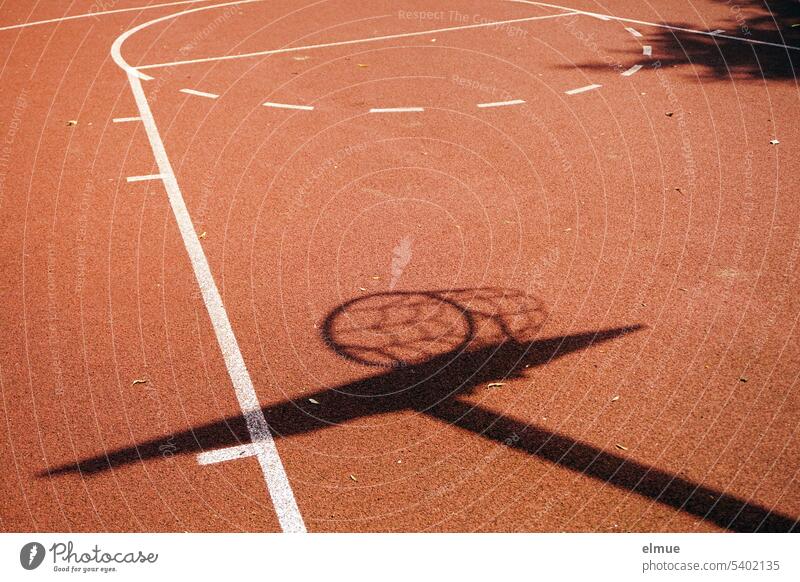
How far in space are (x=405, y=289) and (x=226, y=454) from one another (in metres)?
2.28

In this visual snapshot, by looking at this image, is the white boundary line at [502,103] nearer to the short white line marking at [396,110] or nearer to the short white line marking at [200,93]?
the short white line marking at [396,110]

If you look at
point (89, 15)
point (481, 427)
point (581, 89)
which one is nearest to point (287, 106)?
point (581, 89)

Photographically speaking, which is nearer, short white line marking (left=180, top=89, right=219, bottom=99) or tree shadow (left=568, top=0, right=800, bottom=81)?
short white line marking (left=180, top=89, right=219, bottom=99)

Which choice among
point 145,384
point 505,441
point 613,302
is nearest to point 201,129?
point 145,384

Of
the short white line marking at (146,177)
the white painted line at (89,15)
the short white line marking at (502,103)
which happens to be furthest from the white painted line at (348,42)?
the short white line marking at (146,177)

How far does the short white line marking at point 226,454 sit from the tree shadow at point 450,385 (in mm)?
60

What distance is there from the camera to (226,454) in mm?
5090

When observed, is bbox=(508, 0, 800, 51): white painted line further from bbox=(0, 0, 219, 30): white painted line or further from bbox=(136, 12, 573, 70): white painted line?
A: bbox=(0, 0, 219, 30): white painted line

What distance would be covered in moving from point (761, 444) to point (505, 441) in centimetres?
160

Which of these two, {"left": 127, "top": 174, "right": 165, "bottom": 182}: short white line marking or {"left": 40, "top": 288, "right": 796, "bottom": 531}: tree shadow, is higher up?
{"left": 127, "top": 174, "right": 165, "bottom": 182}: short white line marking

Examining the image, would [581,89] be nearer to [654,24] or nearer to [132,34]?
[654,24]

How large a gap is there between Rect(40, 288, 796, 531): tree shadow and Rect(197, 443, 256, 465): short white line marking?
0.06 meters

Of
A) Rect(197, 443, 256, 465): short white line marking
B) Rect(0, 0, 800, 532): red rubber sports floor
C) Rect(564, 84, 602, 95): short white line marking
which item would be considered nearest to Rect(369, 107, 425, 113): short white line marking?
Rect(0, 0, 800, 532): red rubber sports floor

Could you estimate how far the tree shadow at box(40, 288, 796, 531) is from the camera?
4742mm
